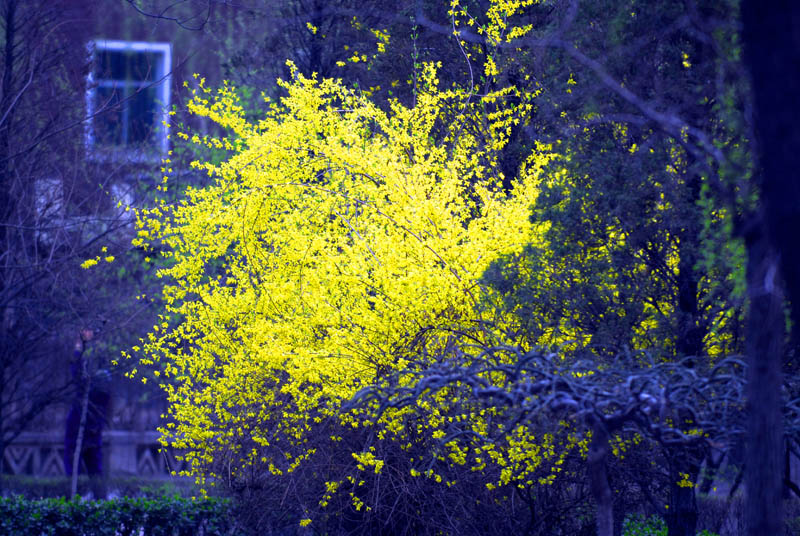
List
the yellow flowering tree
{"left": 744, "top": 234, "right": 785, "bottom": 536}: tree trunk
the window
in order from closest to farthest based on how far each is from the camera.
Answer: {"left": 744, "top": 234, "right": 785, "bottom": 536}: tree trunk → the yellow flowering tree → the window

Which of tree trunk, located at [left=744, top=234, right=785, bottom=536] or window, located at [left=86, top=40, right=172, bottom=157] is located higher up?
window, located at [left=86, top=40, right=172, bottom=157]

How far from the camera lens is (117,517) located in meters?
8.46

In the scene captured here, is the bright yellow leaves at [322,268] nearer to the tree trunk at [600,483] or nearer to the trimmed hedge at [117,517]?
the trimmed hedge at [117,517]

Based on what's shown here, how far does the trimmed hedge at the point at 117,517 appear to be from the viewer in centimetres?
827

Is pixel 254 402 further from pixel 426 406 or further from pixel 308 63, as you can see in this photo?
pixel 308 63

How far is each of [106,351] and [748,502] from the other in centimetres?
1028

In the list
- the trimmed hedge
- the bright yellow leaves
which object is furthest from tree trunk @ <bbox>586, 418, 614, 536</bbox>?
the trimmed hedge

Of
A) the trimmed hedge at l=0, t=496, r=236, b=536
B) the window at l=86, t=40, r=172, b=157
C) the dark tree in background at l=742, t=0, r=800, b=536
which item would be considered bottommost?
the trimmed hedge at l=0, t=496, r=236, b=536

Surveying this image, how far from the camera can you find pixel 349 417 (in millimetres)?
7164

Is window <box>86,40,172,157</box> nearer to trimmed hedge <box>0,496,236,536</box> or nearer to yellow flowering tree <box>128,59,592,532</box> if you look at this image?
yellow flowering tree <box>128,59,592,532</box>

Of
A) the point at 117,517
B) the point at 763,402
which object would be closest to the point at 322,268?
the point at 117,517

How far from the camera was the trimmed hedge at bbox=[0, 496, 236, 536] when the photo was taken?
827 cm

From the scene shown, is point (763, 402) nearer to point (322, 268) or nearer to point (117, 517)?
point (322, 268)

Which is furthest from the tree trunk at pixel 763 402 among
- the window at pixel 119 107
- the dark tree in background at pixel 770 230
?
the window at pixel 119 107
